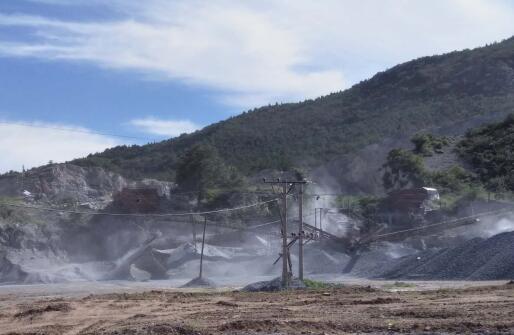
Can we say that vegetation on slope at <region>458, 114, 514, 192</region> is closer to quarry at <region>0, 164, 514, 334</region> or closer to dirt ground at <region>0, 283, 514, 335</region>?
quarry at <region>0, 164, 514, 334</region>

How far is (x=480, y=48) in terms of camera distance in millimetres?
156625

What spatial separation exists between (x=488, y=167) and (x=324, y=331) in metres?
67.7

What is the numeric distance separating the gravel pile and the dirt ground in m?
10.8

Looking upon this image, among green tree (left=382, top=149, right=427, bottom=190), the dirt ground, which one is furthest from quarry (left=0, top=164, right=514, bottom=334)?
green tree (left=382, top=149, right=427, bottom=190)

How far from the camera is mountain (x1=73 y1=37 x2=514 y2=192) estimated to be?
116500 millimetres

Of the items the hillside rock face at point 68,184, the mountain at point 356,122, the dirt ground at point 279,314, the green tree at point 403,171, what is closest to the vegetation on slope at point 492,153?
the green tree at point 403,171

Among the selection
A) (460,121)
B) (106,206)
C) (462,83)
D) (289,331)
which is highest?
(462,83)

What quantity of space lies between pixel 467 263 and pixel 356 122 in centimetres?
9636

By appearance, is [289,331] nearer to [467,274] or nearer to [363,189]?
[467,274]

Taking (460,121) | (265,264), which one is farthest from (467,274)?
(460,121)

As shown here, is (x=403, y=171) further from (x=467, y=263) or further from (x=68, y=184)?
(x=467, y=263)

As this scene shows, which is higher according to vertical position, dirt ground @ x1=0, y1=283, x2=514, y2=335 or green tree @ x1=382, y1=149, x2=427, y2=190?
green tree @ x1=382, y1=149, x2=427, y2=190

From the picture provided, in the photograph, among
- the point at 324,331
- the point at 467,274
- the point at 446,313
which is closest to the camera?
the point at 324,331

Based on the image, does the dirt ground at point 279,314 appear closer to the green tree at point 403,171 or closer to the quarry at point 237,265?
the quarry at point 237,265
